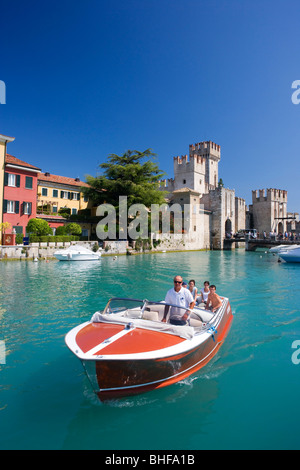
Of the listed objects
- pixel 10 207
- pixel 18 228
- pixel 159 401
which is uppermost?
pixel 10 207

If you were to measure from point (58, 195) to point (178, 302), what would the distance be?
126 ft

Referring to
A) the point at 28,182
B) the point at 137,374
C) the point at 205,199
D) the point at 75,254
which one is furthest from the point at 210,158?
the point at 137,374

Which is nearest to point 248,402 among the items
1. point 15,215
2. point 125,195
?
point 15,215

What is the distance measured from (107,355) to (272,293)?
1276cm

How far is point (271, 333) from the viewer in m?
8.87

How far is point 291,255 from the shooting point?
1300 inches

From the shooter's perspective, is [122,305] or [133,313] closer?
[133,313]

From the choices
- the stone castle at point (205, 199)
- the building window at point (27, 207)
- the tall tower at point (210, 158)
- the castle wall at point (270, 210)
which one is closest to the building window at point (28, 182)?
the building window at point (27, 207)

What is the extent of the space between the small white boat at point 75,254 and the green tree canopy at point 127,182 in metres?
12.7

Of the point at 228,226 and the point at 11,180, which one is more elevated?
the point at 11,180

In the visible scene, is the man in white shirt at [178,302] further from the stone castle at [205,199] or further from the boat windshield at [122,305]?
the stone castle at [205,199]

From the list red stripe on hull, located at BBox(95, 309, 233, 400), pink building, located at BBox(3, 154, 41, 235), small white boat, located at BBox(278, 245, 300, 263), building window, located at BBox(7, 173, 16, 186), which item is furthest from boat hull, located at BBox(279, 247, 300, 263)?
red stripe on hull, located at BBox(95, 309, 233, 400)

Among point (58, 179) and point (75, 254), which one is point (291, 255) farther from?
point (58, 179)

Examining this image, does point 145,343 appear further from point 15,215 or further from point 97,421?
point 15,215
